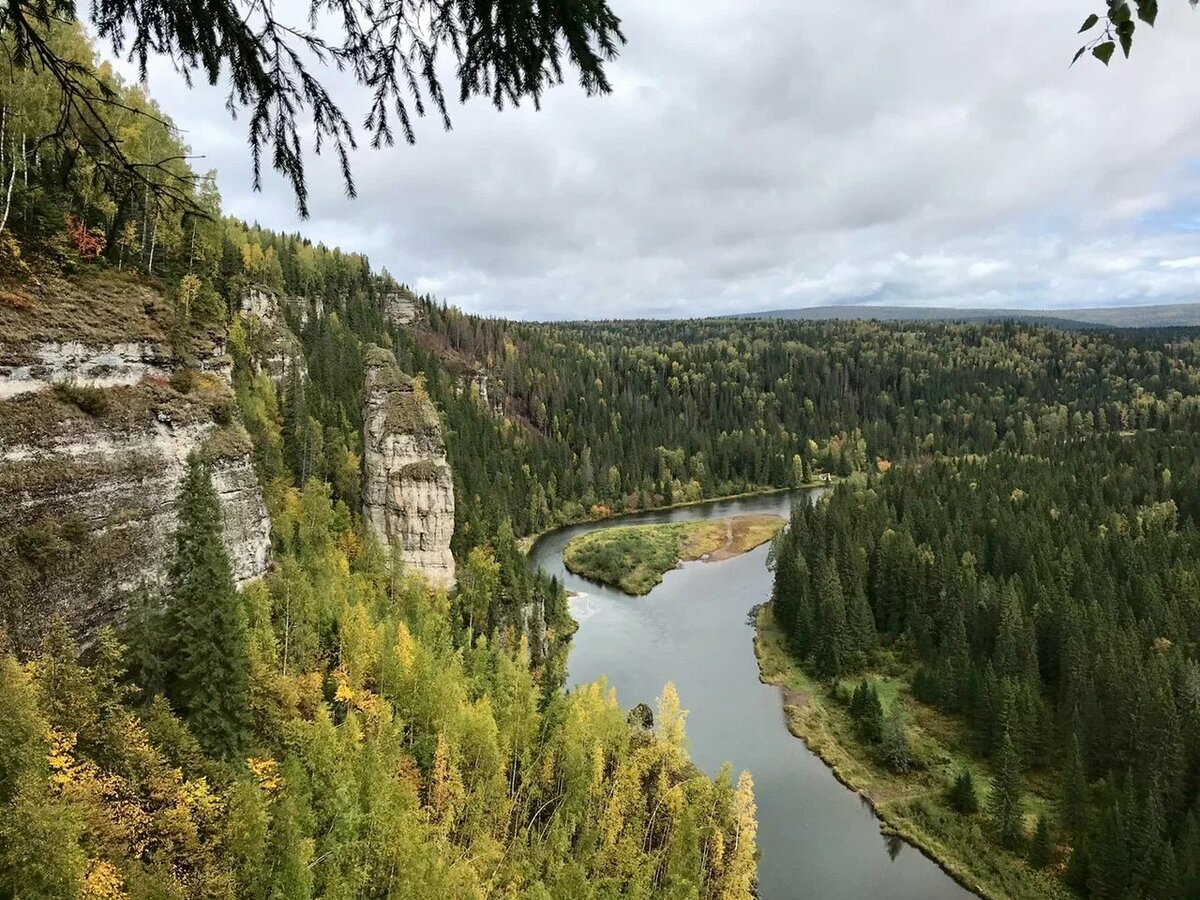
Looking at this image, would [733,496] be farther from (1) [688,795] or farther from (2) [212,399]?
(2) [212,399]

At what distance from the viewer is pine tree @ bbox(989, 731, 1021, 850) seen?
34.9m

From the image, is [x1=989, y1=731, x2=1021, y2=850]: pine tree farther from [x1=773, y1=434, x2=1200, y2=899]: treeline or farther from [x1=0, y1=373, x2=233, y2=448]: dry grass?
[x1=0, y1=373, x2=233, y2=448]: dry grass

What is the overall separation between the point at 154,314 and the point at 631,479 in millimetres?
99016

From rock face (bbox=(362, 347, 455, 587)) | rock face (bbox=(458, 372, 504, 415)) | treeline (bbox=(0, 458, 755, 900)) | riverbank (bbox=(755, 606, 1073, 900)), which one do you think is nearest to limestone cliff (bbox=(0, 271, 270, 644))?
treeline (bbox=(0, 458, 755, 900))

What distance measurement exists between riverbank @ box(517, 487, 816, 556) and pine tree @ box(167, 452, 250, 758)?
6559 cm

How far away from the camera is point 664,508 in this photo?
4609 inches

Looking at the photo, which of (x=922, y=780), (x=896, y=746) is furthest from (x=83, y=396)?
(x=922, y=780)

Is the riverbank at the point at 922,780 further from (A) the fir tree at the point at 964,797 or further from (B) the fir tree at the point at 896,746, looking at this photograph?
(B) the fir tree at the point at 896,746

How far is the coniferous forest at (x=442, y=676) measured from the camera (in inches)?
680

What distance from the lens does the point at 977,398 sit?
176m

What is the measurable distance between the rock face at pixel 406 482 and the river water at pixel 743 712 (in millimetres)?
14567

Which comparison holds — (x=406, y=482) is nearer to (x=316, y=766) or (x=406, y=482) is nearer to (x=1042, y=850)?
(x=316, y=766)

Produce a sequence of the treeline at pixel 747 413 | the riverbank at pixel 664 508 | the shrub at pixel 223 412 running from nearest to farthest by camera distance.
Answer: the shrub at pixel 223 412 → the riverbank at pixel 664 508 → the treeline at pixel 747 413

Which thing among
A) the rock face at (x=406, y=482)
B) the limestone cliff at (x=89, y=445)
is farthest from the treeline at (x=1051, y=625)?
the limestone cliff at (x=89, y=445)
